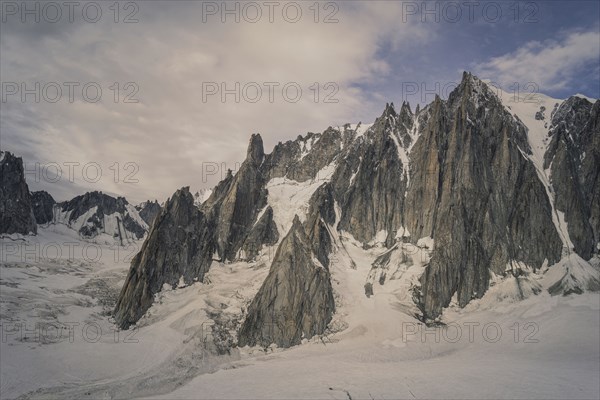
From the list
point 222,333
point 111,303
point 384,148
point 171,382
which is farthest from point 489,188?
point 111,303

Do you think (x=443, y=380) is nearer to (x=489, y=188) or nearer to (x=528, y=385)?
(x=528, y=385)

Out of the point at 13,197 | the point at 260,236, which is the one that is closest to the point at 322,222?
the point at 260,236


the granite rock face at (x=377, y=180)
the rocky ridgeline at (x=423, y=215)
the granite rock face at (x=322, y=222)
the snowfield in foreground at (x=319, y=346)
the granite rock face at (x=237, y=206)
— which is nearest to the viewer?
the snowfield in foreground at (x=319, y=346)

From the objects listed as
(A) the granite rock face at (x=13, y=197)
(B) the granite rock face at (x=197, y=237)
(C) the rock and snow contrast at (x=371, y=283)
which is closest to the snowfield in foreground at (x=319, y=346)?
(C) the rock and snow contrast at (x=371, y=283)

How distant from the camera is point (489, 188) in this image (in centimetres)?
10181

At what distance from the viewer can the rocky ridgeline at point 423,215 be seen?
89.6 meters

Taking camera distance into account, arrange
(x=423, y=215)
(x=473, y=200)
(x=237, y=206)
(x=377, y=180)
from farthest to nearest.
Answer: (x=377, y=180)
(x=237, y=206)
(x=423, y=215)
(x=473, y=200)

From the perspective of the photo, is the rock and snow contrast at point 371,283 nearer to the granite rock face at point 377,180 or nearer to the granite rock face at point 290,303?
the granite rock face at point 290,303

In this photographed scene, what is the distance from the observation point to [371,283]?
3890 inches

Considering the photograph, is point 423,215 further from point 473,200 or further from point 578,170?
point 578,170

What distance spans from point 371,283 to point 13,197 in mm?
158346

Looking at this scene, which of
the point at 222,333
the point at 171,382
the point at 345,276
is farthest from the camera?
the point at 345,276

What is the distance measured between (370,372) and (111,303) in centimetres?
7313

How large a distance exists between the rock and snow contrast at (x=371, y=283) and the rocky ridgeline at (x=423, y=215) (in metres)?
0.43
